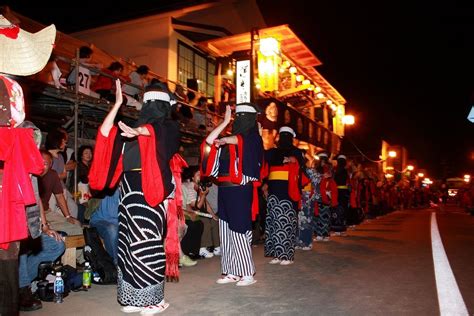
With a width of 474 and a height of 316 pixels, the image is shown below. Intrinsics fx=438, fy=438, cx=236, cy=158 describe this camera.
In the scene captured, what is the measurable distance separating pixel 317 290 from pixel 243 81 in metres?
9.25

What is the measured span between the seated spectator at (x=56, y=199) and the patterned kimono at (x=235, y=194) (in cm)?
A: 180

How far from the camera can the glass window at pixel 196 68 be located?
15.0m

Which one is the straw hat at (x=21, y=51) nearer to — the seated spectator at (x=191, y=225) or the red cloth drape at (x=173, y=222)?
the red cloth drape at (x=173, y=222)

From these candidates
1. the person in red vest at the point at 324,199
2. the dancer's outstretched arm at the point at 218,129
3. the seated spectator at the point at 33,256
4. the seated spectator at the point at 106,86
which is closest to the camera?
the seated spectator at the point at 33,256

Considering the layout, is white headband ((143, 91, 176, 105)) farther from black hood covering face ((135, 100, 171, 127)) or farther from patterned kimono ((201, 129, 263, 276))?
patterned kimono ((201, 129, 263, 276))

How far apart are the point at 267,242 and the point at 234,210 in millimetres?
2017

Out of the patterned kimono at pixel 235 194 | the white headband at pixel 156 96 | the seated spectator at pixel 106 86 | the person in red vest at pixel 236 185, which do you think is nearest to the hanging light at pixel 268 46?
the seated spectator at pixel 106 86

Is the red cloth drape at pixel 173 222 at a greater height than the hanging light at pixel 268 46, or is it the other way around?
the hanging light at pixel 268 46

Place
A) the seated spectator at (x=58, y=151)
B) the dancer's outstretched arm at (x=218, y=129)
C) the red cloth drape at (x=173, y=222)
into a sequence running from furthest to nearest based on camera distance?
the seated spectator at (x=58, y=151) < the dancer's outstretched arm at (x=218, y=129) < the red cloth drape at (x=173, y=222)

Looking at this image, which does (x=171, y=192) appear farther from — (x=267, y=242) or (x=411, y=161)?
(x=411, y=161)

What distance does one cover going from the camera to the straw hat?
10.1 feet

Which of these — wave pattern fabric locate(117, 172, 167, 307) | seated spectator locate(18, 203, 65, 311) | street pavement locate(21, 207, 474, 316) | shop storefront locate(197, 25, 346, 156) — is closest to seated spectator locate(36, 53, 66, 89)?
seated spectator locate(18, 203, 65, 311)

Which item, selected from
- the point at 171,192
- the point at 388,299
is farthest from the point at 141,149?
the point at 388,299

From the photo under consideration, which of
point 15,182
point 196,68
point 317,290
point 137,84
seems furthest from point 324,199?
point 15,182
